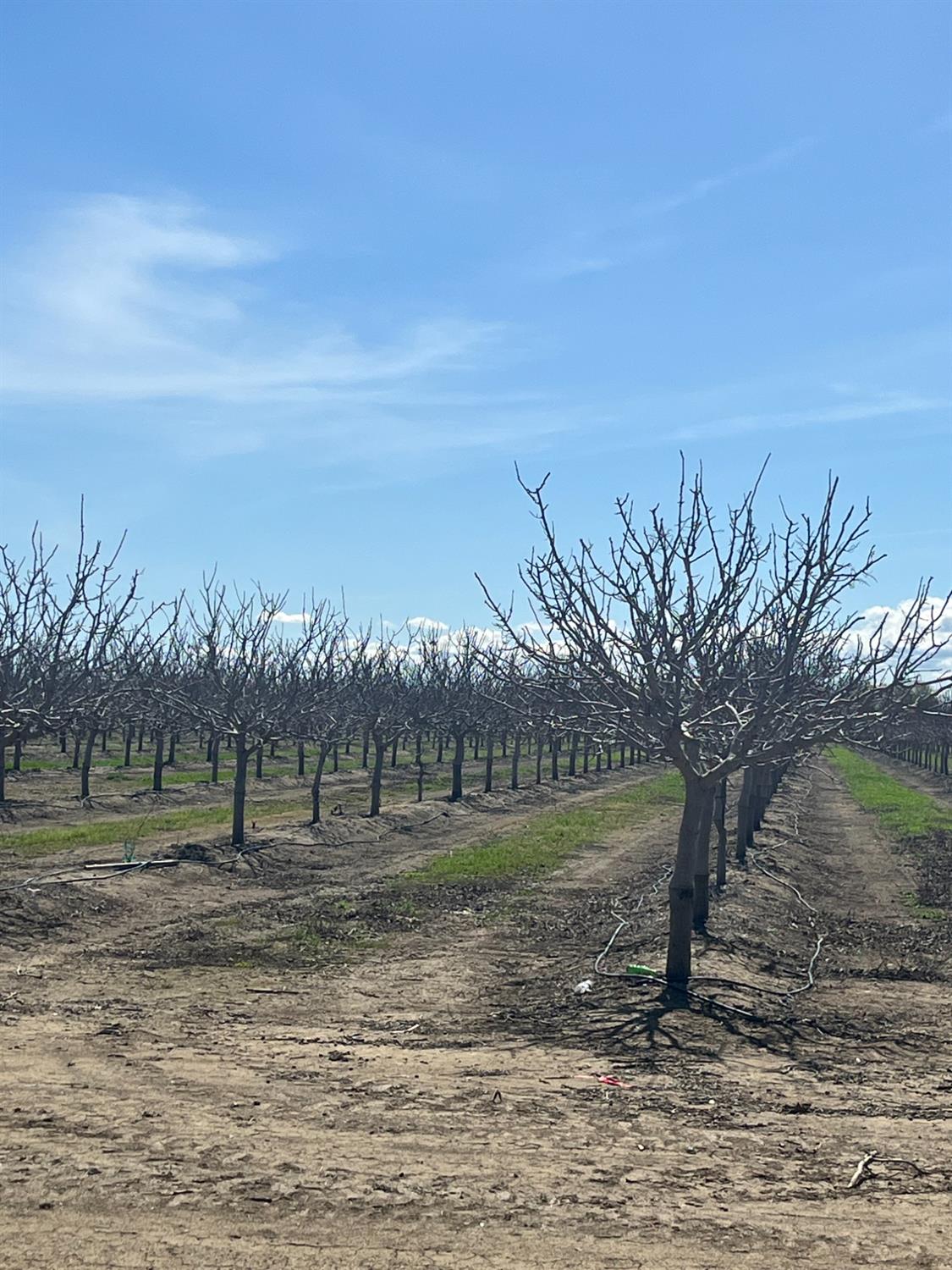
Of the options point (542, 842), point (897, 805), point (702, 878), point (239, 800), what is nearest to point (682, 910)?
point (702, 878)

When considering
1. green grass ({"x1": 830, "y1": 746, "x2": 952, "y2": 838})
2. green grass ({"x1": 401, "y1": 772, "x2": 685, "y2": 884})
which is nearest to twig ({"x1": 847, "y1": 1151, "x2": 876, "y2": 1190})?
green grass ({"x1": 401, "y1": 772, "x2": 685, "y2": 884})

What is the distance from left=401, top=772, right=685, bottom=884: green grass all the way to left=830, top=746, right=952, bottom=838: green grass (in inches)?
255

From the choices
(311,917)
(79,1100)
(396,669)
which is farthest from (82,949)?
(396,669)

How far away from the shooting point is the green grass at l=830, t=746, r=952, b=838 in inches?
1267

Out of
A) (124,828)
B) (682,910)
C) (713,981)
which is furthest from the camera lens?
(124,828)

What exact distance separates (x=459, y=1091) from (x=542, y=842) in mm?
18534

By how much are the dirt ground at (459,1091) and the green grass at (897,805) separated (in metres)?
14.7

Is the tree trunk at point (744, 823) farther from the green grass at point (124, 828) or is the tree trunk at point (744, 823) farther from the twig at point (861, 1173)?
the twig at point (861, 1173)

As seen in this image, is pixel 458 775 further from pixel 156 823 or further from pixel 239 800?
pixel 239 800

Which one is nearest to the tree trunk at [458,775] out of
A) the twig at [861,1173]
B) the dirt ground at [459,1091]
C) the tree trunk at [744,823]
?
the tree trunk at [744,823]

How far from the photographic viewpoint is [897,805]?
133ft

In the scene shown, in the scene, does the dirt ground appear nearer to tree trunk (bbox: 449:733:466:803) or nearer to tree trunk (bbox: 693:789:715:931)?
tree trunk (bbox: 693:789:715:931)

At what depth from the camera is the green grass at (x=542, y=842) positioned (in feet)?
69.1

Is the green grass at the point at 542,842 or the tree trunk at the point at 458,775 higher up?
the tree trunk at the point at 458,775
